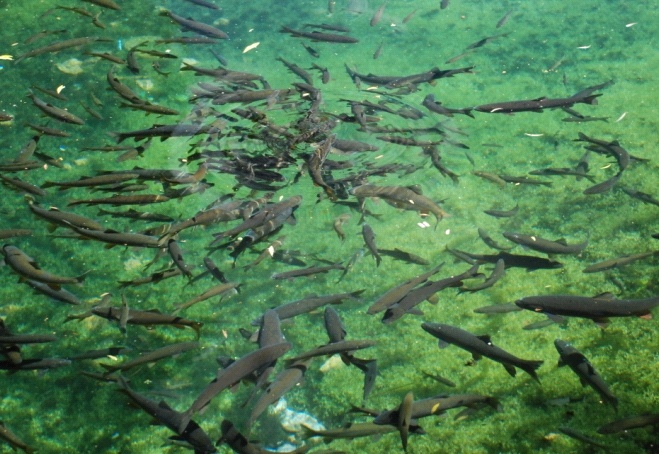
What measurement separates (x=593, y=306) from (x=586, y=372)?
1.67 feet

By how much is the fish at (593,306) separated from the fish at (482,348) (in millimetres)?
466

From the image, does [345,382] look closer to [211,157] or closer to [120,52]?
[211,157]

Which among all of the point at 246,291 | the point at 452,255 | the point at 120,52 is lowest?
the point at 246,291

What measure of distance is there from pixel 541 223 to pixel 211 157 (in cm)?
482

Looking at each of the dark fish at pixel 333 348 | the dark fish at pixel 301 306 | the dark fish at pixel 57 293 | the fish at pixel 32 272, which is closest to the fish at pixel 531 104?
the dark fish at pixel 301 306

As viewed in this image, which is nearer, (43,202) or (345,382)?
(345,382)

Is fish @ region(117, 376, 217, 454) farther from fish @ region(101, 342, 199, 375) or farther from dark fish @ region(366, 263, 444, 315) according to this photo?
dark fish @ region(366, 263, 444, 315)

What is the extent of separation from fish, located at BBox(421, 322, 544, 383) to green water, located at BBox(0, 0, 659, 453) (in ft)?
2.16

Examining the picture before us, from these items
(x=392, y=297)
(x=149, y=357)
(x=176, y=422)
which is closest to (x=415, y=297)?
(x=392, y=297)

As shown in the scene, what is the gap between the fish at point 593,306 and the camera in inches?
140

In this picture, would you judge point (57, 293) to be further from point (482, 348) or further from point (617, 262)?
point (617, 262)

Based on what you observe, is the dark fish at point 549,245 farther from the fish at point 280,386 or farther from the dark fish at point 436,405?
the fish at point 280,386

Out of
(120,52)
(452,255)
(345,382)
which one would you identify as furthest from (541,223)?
(120,52)

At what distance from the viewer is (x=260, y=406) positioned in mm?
3566
